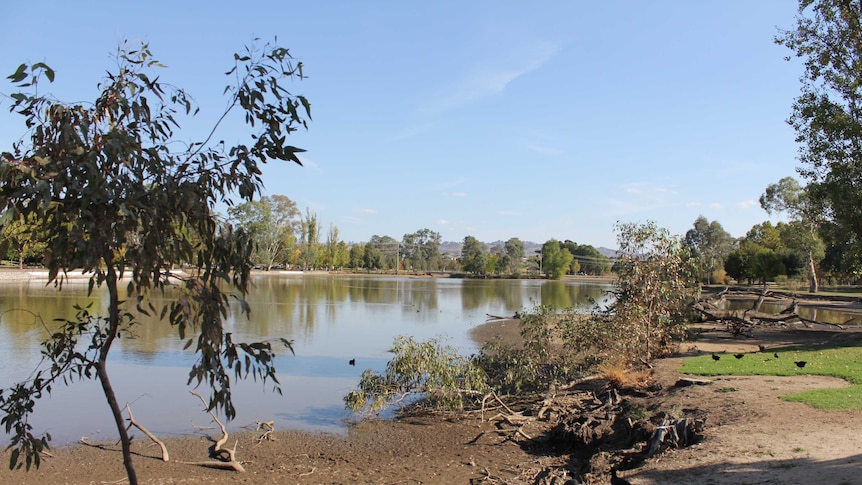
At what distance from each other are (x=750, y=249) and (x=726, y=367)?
63931 mm

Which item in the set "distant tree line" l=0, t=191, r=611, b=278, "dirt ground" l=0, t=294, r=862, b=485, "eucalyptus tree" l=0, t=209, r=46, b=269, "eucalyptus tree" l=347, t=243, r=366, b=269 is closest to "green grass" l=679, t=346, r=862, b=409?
"dirt ground" l=0, t=294, r=862, b=485

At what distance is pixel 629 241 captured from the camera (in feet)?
49.3

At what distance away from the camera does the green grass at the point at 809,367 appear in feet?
32.7

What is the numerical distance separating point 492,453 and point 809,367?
26.0 ft

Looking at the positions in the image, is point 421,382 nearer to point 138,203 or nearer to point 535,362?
point 535,362

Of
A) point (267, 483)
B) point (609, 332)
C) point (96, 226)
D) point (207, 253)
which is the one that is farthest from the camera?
point (609, 332)

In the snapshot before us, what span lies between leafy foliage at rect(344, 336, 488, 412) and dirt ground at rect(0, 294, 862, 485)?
47 cm

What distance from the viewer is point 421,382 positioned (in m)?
13.2

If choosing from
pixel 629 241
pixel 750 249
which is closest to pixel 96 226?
pixel 629 241

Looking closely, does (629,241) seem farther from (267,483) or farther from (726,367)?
(267,483)

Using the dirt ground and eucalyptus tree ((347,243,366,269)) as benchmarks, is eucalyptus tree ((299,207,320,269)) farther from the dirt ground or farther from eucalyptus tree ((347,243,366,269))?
the dirt ground

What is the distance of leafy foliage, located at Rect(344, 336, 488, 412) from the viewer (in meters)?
12.4

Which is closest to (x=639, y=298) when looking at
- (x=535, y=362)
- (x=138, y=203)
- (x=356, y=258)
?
(x=535, y=362)

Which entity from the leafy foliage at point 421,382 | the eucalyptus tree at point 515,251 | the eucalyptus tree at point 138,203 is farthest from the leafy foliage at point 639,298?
the eucalyptus tree at point 515,251
